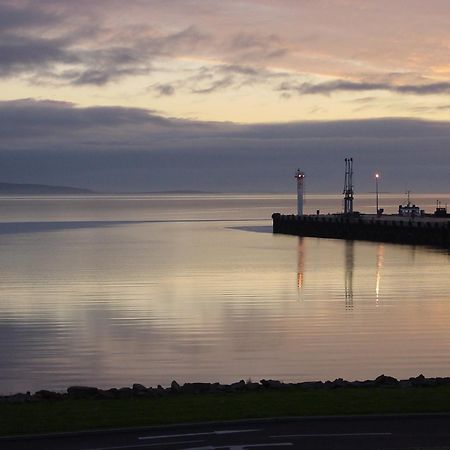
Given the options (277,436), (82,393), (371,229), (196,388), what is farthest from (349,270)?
(277,436)

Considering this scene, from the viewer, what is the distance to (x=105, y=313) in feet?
114

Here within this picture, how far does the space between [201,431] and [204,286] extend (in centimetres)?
3341

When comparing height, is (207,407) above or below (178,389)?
above

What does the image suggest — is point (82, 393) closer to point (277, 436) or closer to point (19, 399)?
point (19, 399)

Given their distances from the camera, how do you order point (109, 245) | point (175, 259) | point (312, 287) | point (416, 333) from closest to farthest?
point (416, 333) < point (312, 287) < point (175, 259) < point (109, 245)

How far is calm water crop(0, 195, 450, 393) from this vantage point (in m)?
24.0

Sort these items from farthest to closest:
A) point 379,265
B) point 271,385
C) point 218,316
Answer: point 379,265
point 218,316
point 271,385

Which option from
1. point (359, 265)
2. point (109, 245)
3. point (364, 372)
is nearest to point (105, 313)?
point (364, 372)

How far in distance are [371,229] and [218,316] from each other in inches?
2181

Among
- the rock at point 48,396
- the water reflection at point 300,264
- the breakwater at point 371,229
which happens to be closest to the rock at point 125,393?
the rock at point 48,396

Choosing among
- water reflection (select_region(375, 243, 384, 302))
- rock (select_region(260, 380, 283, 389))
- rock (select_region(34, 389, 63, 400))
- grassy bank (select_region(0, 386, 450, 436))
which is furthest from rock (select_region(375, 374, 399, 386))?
water reflection (select_region(375, 243, 384, 302))

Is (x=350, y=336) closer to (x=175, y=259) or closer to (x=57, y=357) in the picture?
(x=57, y=357)

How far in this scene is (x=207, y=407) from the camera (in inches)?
591

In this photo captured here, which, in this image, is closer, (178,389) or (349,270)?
(178,389)
